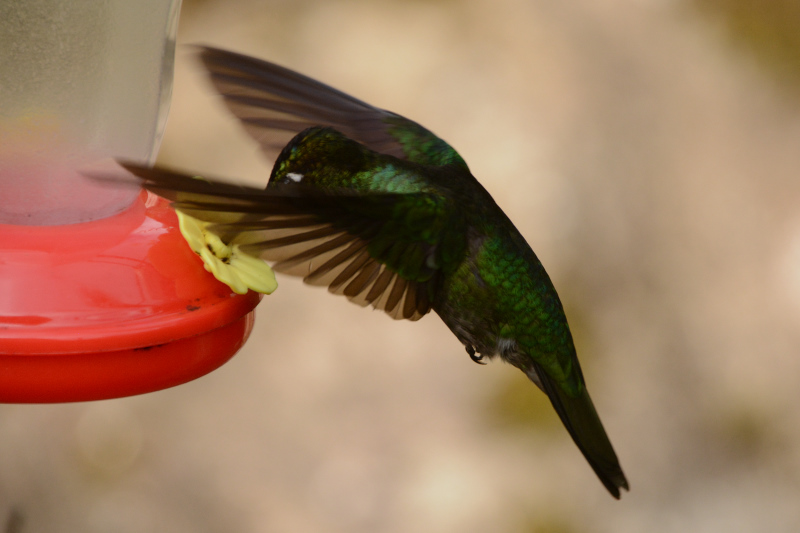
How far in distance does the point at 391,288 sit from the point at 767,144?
319cm

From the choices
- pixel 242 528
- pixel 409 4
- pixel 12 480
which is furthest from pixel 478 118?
pixel 12 480

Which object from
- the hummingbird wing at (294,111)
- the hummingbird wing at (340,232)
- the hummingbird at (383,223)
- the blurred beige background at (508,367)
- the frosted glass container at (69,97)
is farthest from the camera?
the blurred beige background at (508,367)

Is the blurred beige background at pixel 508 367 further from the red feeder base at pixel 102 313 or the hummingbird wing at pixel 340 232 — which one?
the red feeder base at pixel 102 313

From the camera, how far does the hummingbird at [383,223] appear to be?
4.55ft

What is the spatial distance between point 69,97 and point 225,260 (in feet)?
1.72

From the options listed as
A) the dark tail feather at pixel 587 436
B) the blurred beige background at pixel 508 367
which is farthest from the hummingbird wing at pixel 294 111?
the blurred beige background at pixel 508 367

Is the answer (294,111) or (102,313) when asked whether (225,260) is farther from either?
(294,111)

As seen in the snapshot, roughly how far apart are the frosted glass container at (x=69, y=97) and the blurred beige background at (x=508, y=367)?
200 cm

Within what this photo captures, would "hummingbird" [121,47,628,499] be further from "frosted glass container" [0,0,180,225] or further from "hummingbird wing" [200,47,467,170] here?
"frosted glass container" [0,0,180,225]

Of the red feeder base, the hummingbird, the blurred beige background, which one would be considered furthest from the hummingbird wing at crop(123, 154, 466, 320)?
the blurred beige background

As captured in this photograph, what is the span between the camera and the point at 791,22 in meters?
4.26

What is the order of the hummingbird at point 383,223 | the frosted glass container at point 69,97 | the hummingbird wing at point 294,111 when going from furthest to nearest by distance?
the hummingbird wing at point 294,111
the frosted glass container at point 69,97
the hummingbird at point 383,223

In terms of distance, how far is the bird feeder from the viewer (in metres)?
1.34

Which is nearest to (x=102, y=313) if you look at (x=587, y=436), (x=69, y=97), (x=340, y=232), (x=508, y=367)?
(x=340, y=232)
